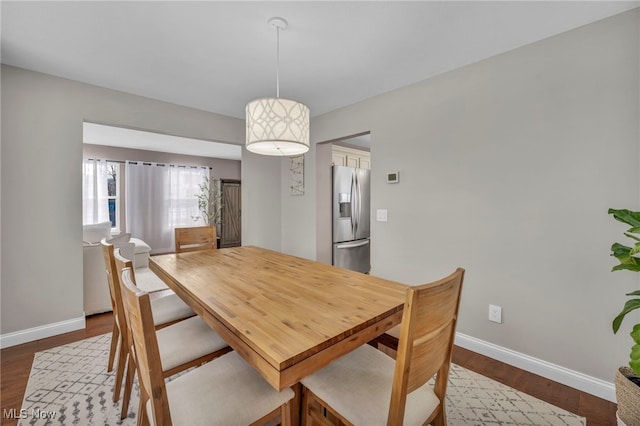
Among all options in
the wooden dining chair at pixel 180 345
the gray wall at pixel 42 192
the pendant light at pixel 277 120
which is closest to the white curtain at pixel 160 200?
the gray wall at pixel 42 192

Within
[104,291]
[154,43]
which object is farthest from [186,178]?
[154,43]

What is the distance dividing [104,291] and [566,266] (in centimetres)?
422

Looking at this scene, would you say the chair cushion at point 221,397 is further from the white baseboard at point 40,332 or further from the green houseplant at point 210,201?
the green houseplant at point 210,201

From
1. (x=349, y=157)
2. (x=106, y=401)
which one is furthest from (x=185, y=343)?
(x=349, y=157)

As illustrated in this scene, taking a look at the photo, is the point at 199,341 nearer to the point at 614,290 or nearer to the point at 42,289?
the point at 42,289

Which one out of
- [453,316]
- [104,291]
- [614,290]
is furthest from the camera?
[104,291]

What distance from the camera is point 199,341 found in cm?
140

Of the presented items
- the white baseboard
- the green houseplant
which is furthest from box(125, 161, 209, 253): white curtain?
the white baseboard

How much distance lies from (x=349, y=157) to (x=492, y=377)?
3.40 meters

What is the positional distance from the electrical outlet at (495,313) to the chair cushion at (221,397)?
6.01 feet

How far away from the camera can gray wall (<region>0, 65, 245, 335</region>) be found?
2.31m

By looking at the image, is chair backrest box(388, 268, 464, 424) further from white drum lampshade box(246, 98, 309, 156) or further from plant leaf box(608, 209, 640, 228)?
white drum lampshade box(246, 98, 309, 156)

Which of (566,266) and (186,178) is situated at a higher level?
(186,178)

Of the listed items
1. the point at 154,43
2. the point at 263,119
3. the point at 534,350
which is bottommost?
the point at 534,350
